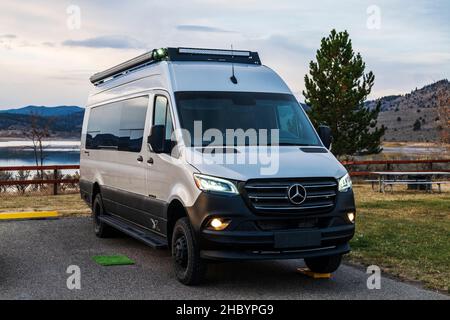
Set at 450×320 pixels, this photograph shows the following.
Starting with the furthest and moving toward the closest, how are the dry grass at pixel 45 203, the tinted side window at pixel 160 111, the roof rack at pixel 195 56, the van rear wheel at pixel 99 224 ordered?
the dry grass at pixel 45 203 → the van rear wheel at pixel 99 224 → the roof rack at pixel 195 56 → the tinted side window at pixel 160 111

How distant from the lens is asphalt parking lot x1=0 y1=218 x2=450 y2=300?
7.30 metres

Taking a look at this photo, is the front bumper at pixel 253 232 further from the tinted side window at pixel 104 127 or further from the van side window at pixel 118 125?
the tinted side window at pixel 104 127

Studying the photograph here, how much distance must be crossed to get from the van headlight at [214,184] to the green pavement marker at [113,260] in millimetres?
2487

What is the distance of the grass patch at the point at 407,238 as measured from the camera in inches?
344

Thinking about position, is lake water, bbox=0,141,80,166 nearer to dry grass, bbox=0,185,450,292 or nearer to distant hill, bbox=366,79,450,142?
dry grass, bbox=0,185,450,292

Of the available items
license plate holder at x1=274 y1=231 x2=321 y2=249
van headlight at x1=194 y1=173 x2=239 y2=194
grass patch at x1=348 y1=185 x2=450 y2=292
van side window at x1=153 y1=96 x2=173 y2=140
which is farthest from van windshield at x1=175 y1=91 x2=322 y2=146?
grass patch at x1=348 y1=185 x2=450 y2=292

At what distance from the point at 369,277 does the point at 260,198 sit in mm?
2034

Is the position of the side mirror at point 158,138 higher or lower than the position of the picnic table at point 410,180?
higher

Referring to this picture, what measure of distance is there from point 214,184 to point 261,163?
1.93 ft

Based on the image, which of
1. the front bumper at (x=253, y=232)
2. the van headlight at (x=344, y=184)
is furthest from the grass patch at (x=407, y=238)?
the front bumper at (x=253, y=232)

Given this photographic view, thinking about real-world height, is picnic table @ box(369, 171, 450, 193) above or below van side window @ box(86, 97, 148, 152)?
below

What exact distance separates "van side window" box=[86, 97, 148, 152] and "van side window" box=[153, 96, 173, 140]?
0.41m

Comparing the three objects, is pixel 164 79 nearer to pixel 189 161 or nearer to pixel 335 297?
pixel 189 161
